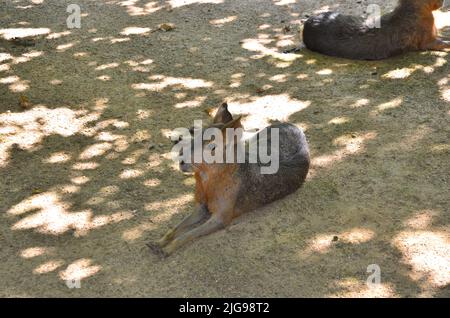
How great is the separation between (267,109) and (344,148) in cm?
108

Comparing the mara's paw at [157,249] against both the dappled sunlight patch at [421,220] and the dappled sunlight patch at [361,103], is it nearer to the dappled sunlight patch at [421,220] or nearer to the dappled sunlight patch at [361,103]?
the dappled sunlight patch at [421,220]

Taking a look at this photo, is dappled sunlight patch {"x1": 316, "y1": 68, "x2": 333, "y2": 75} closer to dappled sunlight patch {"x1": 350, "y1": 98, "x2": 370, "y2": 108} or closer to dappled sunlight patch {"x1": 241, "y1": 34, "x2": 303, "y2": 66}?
dappled sunlight patch {"x1": 241, "y1": 34, "x2": 303, "y2": 66}

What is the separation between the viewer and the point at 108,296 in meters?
4.35

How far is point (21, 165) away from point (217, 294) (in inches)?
99.1

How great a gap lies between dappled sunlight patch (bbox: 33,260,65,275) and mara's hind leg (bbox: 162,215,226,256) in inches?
29.4

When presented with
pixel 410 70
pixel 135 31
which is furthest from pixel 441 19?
pixel 135 31

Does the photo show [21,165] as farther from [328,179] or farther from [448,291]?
[448,291]

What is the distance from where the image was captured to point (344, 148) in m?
6.01

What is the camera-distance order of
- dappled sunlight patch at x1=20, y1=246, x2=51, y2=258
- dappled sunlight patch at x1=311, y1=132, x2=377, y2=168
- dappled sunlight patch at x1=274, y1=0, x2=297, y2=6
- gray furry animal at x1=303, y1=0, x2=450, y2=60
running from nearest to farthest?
dappled sunlight patch at x1=20, y1=246, x2=51, y2=258 < dappled sunlight patch at x1=311, y1=132, x2=377, y2=168 < gray furry animal at x1=303, y1=0, x2=450, y2=60 < dappled sunlight patch at x1=274, y1=0, x2=297, y2=6

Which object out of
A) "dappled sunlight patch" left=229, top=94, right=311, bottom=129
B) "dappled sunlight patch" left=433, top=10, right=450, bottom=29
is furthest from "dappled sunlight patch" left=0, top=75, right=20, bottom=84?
"dappled sunlight patch" left=433, top=10, right=450, bottom=29

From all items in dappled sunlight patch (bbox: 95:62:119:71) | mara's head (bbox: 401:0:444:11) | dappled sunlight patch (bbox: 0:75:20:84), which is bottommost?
dappled sunlight patch (bbox: 95:62:119:71)

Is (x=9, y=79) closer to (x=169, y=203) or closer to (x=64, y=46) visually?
(x=64, y=46)

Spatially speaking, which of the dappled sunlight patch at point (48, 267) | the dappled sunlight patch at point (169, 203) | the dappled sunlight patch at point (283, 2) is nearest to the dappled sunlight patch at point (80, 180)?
the dappled sunlight patch at point (169, 203)

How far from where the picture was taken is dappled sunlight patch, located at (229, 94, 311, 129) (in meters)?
6.55
